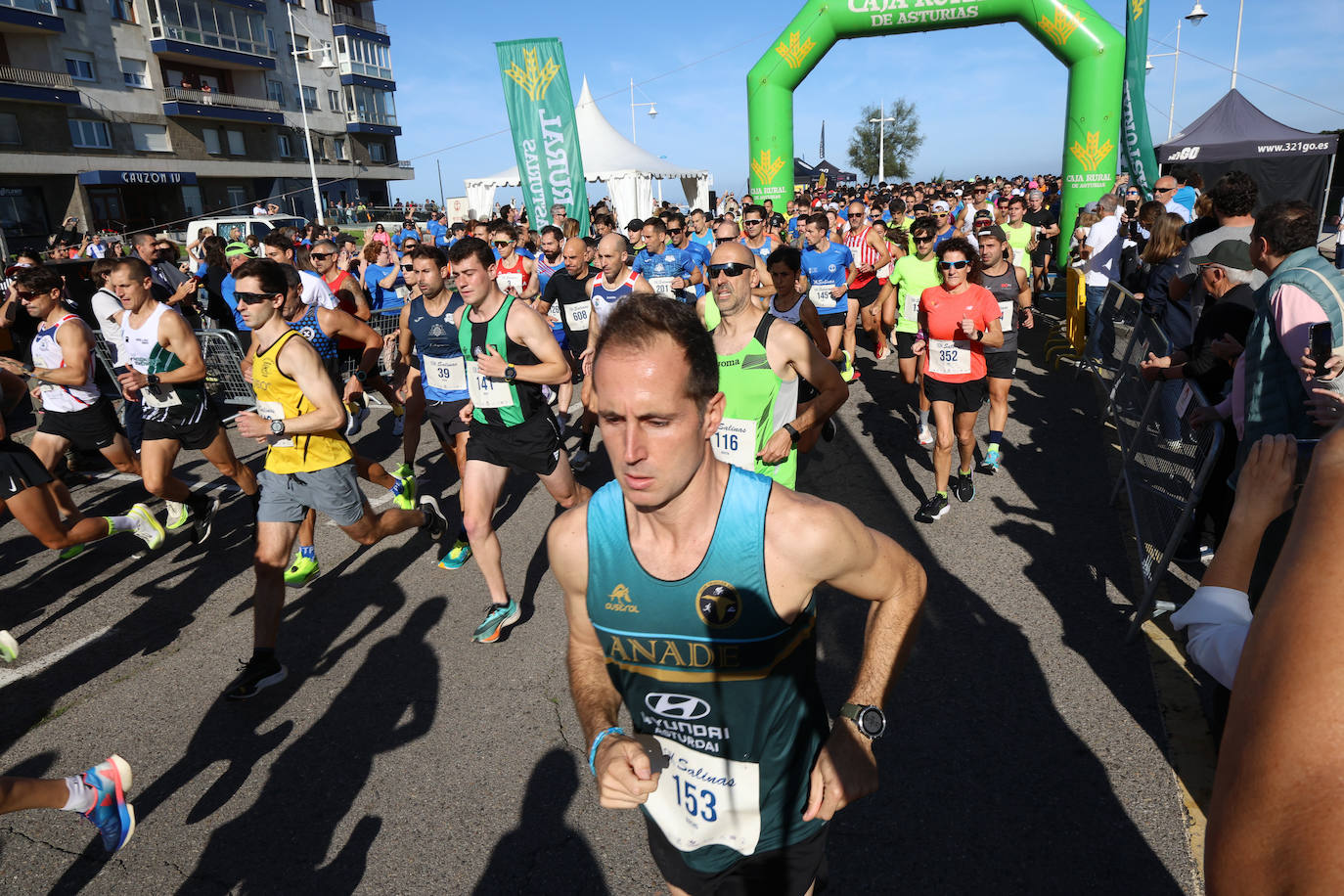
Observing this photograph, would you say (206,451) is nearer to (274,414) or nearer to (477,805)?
(274,414)

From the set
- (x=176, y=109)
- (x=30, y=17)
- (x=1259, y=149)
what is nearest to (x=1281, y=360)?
(x=1259, y=149)

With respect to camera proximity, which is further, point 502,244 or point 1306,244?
point 502,244

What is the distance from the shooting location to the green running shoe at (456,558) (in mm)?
5297

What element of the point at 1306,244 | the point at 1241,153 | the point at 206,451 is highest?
the point at 1241,153

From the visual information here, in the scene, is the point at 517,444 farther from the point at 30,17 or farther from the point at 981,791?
the point at 30,17

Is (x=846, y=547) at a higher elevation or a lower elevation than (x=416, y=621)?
higher

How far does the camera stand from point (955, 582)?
4.75 meters

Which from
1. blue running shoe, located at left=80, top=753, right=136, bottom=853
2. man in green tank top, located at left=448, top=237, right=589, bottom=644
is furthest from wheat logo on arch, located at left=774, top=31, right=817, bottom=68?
blue running shoe, located at left=80, top=753, right=136, bottom=853

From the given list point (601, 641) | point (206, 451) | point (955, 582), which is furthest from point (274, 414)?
point (955, 582)

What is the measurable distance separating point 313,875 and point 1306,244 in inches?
187

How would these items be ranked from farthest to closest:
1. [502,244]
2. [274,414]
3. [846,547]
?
1. [502,244]
2. [274,414]
3. [846,547]

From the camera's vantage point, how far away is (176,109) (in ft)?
139

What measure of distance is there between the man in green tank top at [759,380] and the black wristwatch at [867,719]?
207 centimetres

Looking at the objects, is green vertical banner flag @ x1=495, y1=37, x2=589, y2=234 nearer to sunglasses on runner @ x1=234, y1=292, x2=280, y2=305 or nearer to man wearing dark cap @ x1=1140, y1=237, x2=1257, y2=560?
sunglasses on runner @ x1=234, y1=292, x2=280, y2=305
